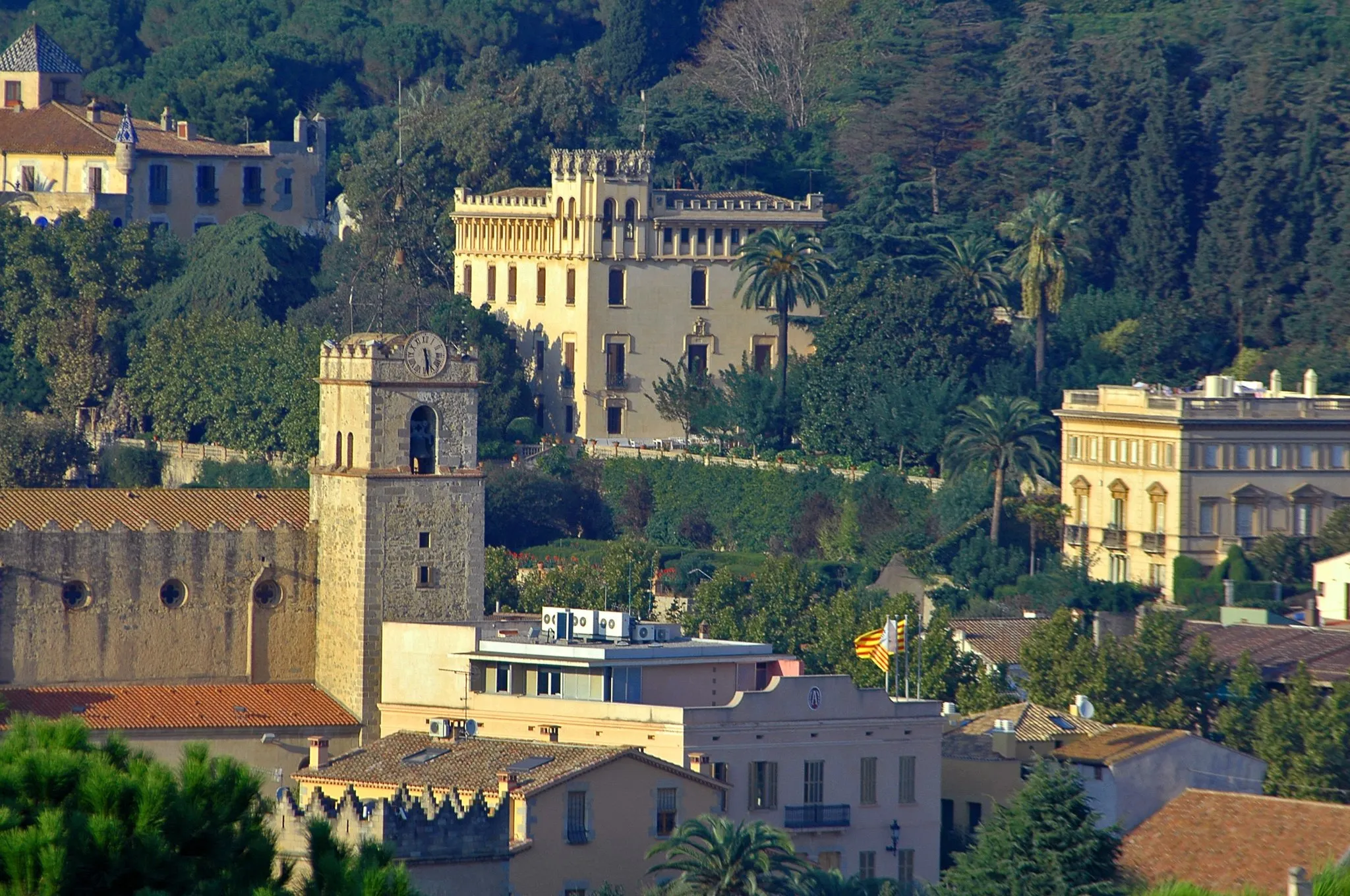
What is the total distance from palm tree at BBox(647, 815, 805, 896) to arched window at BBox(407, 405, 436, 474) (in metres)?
15.4

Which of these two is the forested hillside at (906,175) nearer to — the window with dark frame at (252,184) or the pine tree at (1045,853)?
the window with dark frame at (252,184)

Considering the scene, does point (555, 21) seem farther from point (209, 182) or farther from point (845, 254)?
point (845, 254)

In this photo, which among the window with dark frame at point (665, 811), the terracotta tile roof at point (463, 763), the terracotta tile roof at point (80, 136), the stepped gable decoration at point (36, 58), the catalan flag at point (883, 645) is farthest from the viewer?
the stepped gable decoration at point (36, 58)

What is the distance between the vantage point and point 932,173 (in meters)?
131

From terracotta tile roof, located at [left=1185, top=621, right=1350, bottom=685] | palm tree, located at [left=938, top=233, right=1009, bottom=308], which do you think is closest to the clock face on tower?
terracotta tile roof, located at [left=1185, top=621, right=1350, bottom=685]

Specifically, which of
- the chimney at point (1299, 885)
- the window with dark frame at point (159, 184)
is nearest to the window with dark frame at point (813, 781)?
the chimney at point (1299, 885)

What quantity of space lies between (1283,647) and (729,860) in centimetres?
2894

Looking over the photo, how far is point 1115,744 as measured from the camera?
6775 centimetres

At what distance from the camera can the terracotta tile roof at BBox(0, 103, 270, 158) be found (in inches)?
5231

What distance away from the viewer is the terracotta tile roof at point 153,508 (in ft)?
225

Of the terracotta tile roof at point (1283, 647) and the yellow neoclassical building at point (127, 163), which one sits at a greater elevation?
the yellow neoclassical building at point (127, 163)

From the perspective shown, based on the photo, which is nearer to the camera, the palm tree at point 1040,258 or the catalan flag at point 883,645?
the catalan flag at point 883,645

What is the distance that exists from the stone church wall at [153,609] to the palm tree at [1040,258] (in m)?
47.0

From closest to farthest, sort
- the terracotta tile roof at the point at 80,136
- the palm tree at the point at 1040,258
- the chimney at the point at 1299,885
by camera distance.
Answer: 1. the chimney at the point at 1299,885
2. the palm tree at the point at 1040,258
3. the terracotta tile roof at the point at 80,136
